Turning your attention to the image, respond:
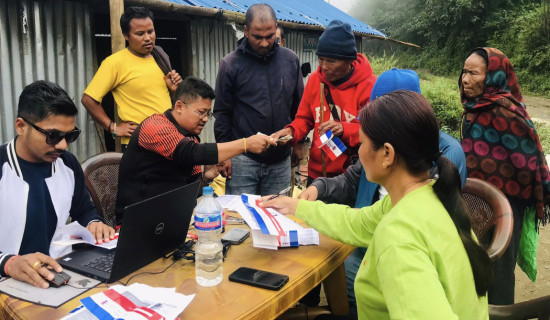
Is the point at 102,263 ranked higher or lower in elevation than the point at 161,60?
lower

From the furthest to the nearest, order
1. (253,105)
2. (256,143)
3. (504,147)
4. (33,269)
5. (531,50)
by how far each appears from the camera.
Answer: (531,50) → (253,105) → (504,147) → (256,143) → (33,269)

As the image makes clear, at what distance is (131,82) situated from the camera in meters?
3.96

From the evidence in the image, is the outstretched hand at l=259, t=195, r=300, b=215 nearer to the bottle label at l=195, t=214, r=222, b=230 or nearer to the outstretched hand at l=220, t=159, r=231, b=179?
the bottle label at l=195, t=214, r=222, b=230

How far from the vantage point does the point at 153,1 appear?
4.54 m

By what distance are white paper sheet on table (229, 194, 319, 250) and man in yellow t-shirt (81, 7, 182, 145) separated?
1.94 m

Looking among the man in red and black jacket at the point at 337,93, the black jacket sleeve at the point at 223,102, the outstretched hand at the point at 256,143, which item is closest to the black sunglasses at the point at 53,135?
the outstretched hand at the point at 256,143

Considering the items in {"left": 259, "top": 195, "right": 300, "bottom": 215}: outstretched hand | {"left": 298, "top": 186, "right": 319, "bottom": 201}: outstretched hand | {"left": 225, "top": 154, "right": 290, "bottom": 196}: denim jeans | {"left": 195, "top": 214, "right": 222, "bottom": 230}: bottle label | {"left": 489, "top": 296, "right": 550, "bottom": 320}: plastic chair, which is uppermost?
{"left": 195, "top": 214, "right": 222, "bottom": 230}: bottle label

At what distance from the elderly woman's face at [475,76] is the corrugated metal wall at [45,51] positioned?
3428mm

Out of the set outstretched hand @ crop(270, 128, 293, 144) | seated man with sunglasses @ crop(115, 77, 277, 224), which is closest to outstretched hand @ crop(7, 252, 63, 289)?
seated man with sunglasses @ crop(115, 77, 277, 224)

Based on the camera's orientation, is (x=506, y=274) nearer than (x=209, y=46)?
Yes

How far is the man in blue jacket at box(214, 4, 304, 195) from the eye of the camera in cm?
400

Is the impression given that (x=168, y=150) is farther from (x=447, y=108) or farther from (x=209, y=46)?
(x=447, y=108)

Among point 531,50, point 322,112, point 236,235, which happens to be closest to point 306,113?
point 322,112

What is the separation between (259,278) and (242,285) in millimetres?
82
